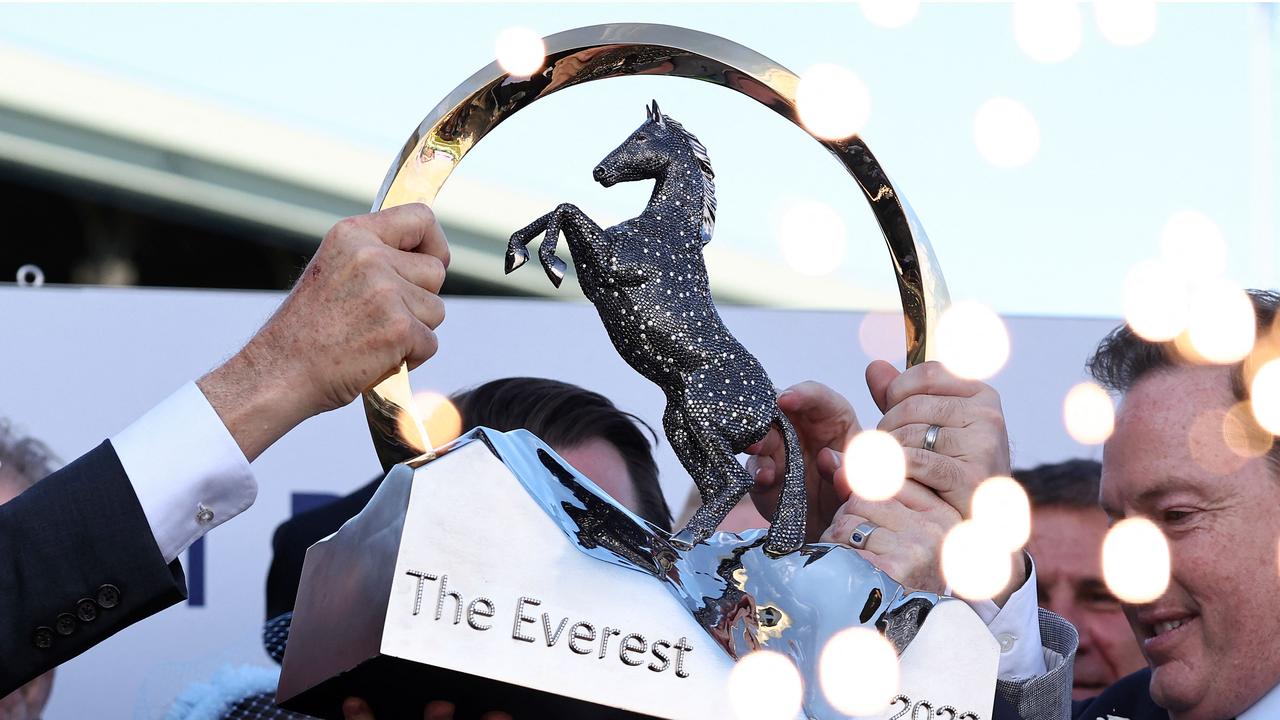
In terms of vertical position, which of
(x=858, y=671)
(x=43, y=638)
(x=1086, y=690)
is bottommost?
(x=43, y=638)

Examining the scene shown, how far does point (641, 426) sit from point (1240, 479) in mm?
744

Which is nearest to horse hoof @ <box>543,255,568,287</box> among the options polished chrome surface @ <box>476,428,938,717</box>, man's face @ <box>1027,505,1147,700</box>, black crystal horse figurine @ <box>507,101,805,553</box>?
black crystal horse figurine @ <box>507,101,805,553</box>

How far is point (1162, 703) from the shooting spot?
1.51m

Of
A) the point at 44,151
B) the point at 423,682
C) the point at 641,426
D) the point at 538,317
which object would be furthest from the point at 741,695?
the point at 44,151

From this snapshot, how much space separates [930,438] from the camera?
0.92 metres

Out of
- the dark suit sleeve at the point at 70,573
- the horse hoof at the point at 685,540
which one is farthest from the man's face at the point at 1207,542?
the dark suit sleeve at the point at 70,573

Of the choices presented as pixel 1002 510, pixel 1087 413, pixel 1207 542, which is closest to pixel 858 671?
pixel 1002 510

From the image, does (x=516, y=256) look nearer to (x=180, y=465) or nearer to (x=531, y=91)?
(x=531, y=91)

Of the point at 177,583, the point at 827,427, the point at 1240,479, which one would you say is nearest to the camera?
the point at 177,583

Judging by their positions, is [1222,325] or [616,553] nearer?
[616,553]

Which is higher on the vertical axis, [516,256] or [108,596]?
[516,256]

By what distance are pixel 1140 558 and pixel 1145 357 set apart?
0.26 m

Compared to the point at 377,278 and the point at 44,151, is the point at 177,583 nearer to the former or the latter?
the point at 377,278

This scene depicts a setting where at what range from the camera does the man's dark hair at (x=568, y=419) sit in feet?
4.88
